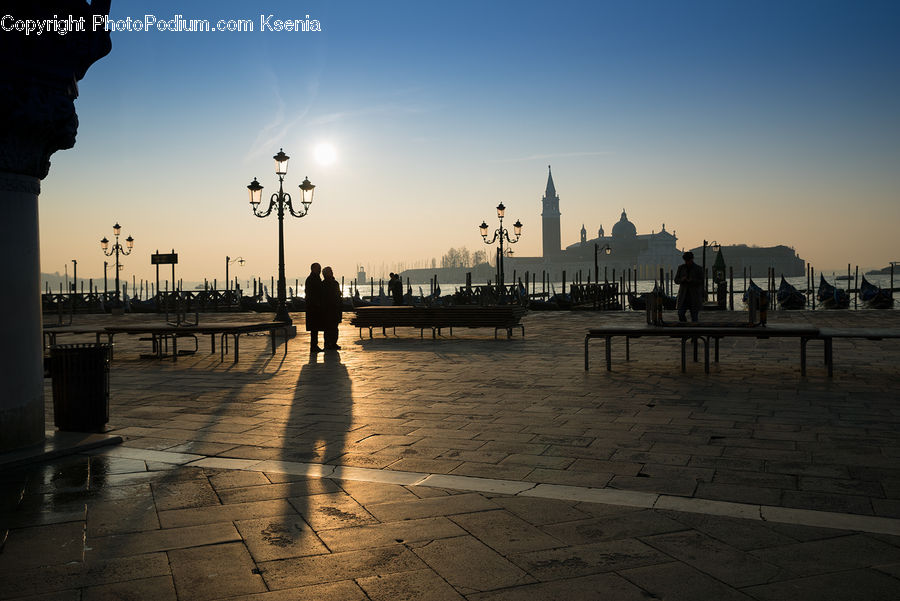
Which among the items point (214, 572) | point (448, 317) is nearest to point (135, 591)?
point (214, 572)

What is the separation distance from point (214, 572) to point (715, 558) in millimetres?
1859

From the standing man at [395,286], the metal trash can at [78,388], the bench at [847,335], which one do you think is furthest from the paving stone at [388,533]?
the standing man at [395,286]

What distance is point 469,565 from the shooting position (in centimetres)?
275

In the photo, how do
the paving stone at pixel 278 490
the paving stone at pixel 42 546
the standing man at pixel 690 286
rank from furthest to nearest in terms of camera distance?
1. the standing man at pixel 690 286
2. the paving stone at pixel 278 490
3. the paving stone at pixel 42 546

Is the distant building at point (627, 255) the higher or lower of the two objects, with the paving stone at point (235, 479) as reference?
higher

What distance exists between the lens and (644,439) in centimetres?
498

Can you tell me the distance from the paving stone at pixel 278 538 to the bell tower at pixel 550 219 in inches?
7520

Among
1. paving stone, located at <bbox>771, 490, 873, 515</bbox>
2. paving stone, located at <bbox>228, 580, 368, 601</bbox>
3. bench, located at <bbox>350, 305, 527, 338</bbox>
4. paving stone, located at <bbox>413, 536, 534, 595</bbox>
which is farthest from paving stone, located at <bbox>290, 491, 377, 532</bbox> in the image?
bench, located at <bbox>350, 305, 527, 338</bbox>

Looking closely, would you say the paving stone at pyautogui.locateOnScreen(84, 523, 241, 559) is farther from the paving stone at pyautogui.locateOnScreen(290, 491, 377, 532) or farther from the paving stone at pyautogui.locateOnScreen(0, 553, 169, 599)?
the paving stone at pyautogui.locateOnScreen(290, 491, 377, 532)

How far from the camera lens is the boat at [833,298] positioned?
1682 inches

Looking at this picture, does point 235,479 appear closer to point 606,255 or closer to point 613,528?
point 613,528

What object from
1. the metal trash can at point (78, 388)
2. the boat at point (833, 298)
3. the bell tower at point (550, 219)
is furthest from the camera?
the bell tower at point (550, 219)

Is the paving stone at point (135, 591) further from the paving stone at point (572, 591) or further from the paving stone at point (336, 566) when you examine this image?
the paving stone at point (572, 591)

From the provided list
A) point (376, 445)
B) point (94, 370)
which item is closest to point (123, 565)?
point (376, 445)
